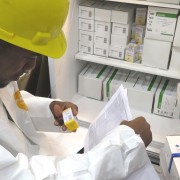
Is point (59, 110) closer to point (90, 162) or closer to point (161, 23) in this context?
point (90, 162)

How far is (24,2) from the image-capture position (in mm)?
670

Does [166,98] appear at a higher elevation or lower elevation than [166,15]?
lower

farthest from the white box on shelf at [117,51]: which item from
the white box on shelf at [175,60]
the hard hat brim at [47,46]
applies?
the hard hat brim at [47,46]

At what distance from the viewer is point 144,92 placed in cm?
162

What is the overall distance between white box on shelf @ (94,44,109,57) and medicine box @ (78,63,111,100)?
0.17 metres

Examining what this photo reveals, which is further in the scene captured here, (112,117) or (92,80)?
(92,80)

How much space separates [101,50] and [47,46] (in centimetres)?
83

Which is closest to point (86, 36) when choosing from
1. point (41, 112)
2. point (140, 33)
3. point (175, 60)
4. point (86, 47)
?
point (86, 47)

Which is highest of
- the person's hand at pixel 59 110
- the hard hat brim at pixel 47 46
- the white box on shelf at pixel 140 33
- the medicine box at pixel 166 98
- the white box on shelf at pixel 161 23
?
the hard hat brim at pixel 47 46

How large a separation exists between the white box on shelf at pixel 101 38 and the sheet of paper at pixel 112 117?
25.0 inches

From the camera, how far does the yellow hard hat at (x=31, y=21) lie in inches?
26.6

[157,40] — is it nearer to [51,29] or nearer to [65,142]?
[65,142]

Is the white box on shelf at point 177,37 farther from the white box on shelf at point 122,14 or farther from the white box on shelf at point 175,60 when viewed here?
the white box on shelf at point 122,14

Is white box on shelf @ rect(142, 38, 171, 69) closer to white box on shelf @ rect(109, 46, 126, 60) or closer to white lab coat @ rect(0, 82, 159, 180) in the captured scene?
white box on shelf @ rect(109, 46, 126, 60)
